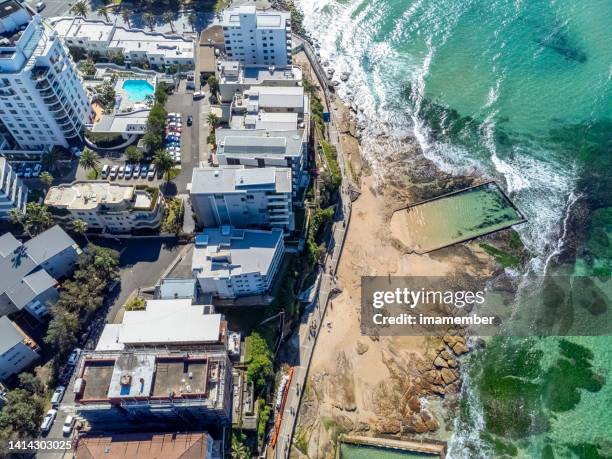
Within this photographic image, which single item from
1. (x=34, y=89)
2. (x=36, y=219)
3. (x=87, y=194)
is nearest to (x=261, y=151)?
(x=87, y=194)

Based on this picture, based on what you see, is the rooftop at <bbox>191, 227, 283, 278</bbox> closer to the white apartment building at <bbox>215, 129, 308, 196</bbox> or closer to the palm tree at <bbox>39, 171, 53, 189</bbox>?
the white apartment building at <bbox>215, 129, 308, 196</bbox>

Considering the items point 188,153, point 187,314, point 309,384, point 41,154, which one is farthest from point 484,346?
point 41,154

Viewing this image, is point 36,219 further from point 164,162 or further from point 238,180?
point 238,180

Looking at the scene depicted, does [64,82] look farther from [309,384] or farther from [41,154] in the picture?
[309,384]

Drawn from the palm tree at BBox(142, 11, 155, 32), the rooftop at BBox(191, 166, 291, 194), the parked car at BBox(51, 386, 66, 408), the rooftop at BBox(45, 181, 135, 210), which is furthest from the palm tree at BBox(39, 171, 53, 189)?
the palm tree at BBox(142, 11, 155, 32)

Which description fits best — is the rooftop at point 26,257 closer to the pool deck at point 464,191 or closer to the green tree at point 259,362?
the green tree at point 259,362

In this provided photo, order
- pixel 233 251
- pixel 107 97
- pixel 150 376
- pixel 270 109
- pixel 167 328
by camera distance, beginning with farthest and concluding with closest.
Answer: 1. pixel 107 97
2. pixel 270 109
3. pixel 233 251
4. pixel 167 328
5. pixel 150 376

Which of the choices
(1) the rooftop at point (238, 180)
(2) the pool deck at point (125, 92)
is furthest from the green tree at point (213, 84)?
(1) the rooftop at point (238, 180)
